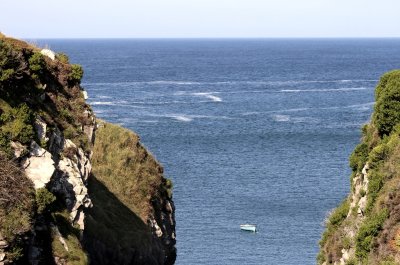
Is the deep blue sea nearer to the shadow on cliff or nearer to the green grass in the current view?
the green grass

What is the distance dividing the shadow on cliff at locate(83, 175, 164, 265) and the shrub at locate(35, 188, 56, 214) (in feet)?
38.1

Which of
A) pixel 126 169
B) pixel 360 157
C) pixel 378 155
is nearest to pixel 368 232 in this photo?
pixel 378 155

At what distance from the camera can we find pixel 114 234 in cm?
4628

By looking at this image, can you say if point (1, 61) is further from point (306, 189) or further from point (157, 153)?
point (157, 153)

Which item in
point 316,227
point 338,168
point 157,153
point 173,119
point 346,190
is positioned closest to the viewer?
point 316,227

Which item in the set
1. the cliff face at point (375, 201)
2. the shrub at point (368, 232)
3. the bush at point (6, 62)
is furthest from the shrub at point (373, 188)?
the bush at point (6, 62)

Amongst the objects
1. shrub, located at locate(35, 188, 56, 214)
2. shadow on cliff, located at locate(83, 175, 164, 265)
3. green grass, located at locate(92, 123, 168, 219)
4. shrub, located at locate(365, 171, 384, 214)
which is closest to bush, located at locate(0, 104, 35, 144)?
shrub, located at locate(35, 188, 56, 214)

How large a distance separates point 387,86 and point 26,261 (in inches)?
1192

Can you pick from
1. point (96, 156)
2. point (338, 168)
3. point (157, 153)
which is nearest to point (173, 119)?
point (157, 153)

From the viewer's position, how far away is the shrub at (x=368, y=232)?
128 ft

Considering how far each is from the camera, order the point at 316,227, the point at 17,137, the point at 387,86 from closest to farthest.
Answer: the point at 17,137 < the point at 387,86 < the point at 316,227

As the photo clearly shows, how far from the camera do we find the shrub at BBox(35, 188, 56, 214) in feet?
90.5

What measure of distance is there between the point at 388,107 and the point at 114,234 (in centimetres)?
2012

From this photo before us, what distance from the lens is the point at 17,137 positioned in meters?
29.1
